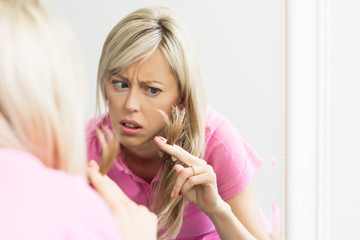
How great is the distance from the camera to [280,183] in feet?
4.17

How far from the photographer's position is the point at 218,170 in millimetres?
1094

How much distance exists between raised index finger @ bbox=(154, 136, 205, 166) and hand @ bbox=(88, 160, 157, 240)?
0.15 m

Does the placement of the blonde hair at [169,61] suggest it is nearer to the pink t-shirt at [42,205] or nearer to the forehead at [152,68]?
the forehead at [152,68]

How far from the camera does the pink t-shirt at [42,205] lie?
2.15ft

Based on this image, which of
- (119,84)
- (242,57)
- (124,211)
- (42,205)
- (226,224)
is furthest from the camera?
(242,57)

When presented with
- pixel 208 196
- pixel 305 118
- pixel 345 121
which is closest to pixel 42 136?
pixel 208 196

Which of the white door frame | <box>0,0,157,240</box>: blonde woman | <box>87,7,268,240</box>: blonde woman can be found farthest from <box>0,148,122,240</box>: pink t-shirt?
the white door frame

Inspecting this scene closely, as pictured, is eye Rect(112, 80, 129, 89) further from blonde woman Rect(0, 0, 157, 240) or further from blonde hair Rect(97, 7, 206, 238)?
blonde woman Rect(0, 0, 157, 240)

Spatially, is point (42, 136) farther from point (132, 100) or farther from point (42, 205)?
point (132, 100)

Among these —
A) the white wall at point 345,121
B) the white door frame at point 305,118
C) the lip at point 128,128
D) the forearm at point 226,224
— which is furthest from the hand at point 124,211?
the white wall at point 345,121

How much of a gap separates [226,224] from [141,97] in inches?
12.6

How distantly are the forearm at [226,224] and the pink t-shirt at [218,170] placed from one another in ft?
0.04

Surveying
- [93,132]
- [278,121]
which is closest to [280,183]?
[278,121]

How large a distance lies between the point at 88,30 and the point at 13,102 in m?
0.28
